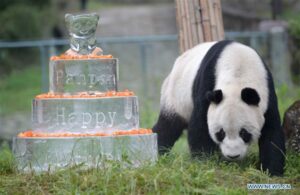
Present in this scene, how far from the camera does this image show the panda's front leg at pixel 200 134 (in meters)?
7.14

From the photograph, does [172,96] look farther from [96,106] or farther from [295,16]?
[295,16]

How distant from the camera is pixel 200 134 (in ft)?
23.6

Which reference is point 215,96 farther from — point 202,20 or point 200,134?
point 202,20

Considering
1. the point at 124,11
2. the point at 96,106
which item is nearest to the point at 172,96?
the point at 96,106

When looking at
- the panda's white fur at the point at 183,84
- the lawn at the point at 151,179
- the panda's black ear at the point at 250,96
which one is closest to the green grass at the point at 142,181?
the lawn at the point at 151,179

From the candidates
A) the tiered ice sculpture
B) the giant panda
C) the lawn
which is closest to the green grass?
the lawn

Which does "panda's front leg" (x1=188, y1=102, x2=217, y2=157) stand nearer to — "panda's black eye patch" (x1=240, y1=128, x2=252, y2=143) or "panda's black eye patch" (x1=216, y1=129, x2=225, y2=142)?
"panda's black eye patch" (x1=216, y1=129, x2=225, y2=142)

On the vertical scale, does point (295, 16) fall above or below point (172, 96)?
above

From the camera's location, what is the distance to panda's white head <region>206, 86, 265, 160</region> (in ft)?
21.9

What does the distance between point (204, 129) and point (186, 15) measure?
7.15 ft

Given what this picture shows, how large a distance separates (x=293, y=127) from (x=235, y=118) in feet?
4.47


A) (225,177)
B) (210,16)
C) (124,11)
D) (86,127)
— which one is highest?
(124,11)

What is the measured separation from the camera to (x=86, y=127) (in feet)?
21.4

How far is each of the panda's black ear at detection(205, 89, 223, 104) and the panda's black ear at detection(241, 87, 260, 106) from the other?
0.20 m
